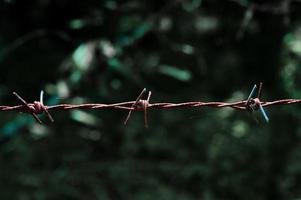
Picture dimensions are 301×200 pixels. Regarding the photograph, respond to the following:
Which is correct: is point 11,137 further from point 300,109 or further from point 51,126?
point 300,109

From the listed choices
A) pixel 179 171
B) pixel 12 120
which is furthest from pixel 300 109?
pixel 12 120

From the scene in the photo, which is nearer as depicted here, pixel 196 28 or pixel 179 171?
pixel 179 171

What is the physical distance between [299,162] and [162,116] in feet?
4.86

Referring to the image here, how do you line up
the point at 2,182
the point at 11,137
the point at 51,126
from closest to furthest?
the point at 2,182 < the point at 11,137 < the point at 51,126

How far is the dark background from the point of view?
5434 mm

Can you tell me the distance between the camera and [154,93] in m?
6.54

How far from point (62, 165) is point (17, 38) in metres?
1.16

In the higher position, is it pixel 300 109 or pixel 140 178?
pixel 300 109

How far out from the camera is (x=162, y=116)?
653 cm

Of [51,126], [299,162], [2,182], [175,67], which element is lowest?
[2,182]

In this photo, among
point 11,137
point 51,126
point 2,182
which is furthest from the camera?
point 51,126

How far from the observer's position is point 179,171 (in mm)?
6027

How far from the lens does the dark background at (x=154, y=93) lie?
5434 mm

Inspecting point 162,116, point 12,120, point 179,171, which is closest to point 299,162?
point 179,171
